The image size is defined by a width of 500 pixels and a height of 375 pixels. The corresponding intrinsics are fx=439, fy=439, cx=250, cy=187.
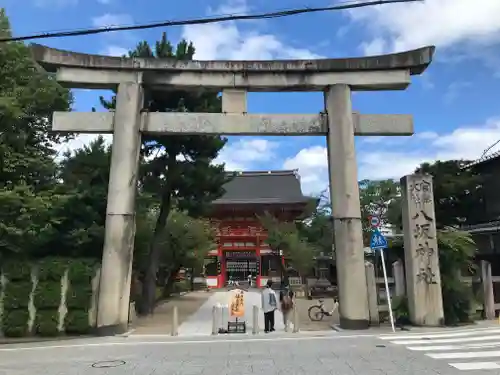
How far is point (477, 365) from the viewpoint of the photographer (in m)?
7.32

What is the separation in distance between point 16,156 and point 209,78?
6711 mm

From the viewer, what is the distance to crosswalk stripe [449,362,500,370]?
23.3 feet

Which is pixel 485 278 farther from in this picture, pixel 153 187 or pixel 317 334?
pixel 153 187

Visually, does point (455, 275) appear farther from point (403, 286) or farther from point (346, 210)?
point (346, 210)

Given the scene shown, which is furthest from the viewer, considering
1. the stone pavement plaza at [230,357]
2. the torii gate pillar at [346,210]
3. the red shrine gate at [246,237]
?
the red shrine gate at [246,237]

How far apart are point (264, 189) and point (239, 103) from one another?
27.1 m

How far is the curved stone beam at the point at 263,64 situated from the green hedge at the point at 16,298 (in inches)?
235

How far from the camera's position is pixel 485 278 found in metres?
13.8

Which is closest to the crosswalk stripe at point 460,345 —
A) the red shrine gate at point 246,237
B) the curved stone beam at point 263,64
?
the curved stone beam at point 263,64

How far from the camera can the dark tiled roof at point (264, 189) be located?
3666cm

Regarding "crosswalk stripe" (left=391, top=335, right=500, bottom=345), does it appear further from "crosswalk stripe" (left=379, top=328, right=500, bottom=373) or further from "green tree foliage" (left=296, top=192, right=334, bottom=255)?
"green tree foliage" (left=296, top=192, right=334, bottom=255)

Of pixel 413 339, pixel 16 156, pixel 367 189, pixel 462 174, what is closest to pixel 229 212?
pixel 367 189

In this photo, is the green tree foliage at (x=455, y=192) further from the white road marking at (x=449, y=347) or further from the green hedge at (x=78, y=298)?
the green hedge at (x=78, y=298)

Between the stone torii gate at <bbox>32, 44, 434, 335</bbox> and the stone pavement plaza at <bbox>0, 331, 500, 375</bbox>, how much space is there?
2.84 metres
